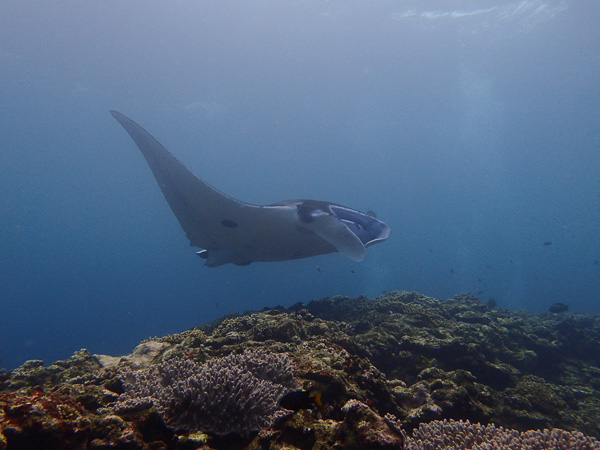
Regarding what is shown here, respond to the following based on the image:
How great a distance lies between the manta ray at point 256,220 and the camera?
5.70 m

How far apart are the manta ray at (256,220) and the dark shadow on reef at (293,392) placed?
1.57m

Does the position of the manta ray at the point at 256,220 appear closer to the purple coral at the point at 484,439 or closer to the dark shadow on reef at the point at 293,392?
the dark shadow on reef at the point at 293,392

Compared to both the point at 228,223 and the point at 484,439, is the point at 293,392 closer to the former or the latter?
the point at 484,439

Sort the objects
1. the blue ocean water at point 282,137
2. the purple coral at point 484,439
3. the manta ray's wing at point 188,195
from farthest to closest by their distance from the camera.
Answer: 1. the blue ocean water at point 282,137
2. the manta ray's wing at point 188,195
3. the purple coral at point 484,439

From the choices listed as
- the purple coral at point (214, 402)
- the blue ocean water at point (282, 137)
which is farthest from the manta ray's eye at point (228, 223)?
the blue ocean water at point (282, 137)

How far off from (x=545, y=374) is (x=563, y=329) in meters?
3.37

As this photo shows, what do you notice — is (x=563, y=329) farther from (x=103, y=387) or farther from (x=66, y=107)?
(x=66, y=107)

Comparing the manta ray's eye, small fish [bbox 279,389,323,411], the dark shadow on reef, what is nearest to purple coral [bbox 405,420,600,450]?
the dark shadow on reef

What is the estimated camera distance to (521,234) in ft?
511

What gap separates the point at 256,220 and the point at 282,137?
66.3 metres

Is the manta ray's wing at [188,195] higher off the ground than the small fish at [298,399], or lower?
higher

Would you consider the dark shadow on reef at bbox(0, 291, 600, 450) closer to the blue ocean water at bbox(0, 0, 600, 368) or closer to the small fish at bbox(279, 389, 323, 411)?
the small fish at bbox(279, 389, 323, 411)

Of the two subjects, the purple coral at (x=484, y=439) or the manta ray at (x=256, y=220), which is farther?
the manta ray at (x=256, y=220)

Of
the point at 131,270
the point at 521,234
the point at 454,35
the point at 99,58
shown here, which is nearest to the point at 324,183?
the point at 454,35
